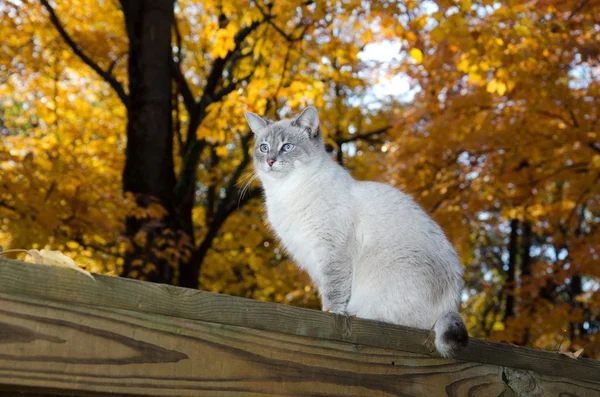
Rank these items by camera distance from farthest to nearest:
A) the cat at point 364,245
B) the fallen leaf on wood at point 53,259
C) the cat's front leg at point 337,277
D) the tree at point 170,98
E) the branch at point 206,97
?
the branch at point 206,97 → the tree at point 170,98 → the cat's front leg at point 337,277 → the cat at point 364,245 → the fallen leaf on wood at point 53,259

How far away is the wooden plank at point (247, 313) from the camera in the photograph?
1.34 metres

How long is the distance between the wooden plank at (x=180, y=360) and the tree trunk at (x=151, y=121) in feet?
23.0

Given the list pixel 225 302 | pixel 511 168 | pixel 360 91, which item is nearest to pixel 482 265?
pixel 360 91

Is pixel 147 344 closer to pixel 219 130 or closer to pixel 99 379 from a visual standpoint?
pixel 99 379

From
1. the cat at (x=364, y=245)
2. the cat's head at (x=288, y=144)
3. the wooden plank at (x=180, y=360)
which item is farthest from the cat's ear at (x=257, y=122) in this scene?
the wooden plank at (x=180, y=360)

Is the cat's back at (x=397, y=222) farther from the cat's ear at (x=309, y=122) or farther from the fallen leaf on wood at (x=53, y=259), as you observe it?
the fallen leaf on wood at (x=53, y=259)

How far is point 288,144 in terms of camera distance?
13.4 ft

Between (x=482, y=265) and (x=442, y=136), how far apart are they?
10.3m

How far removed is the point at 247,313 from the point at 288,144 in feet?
8.07

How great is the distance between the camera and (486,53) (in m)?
8.05

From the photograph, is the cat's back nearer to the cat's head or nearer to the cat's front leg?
the cat's front leg

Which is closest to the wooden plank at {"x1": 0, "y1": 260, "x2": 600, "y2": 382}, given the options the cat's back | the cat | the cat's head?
the cat

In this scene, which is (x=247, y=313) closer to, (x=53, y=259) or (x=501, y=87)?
(x=53, y=259)

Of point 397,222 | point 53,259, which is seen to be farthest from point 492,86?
point 53,259
